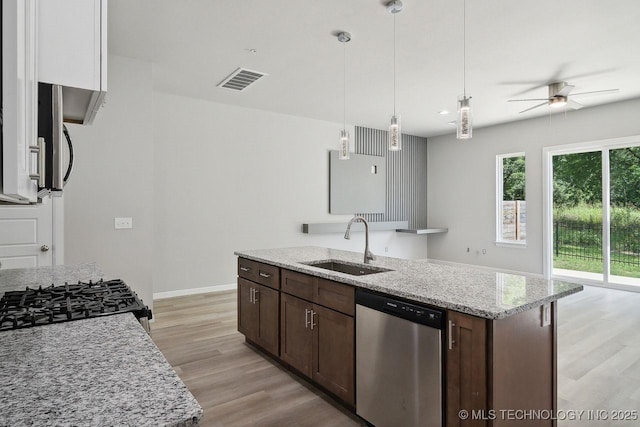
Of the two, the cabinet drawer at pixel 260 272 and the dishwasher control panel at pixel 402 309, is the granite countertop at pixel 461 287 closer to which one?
the dishwasher control panel at pixel 402 309

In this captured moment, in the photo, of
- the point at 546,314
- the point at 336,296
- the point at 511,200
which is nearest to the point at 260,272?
the point at 336,296

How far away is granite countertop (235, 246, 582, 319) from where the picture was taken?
1.62m

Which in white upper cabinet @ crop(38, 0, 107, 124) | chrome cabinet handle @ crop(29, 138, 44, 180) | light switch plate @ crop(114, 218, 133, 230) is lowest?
light switch plate @ crop(114, 218, 133, 230)

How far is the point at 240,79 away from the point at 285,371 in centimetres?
334

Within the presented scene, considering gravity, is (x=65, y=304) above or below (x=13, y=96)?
below

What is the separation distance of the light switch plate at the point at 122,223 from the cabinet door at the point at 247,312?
145 centimetres

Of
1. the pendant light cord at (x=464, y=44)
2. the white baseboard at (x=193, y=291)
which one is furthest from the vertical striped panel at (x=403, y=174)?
the white baseboard at (x=193, y=291)

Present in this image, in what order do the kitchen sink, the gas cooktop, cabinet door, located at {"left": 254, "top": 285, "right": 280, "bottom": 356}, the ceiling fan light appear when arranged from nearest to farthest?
the gas cooktop
the kitchen sink
cabinet door, located at {"left": 254, "top": 285, "right": 280, "bottom": 356}
the ceiling fan light

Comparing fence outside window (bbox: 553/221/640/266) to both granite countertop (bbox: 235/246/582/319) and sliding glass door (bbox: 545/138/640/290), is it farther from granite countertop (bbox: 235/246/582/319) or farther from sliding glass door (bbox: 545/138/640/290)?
granite countertop (bbox: 235/246/582/319)

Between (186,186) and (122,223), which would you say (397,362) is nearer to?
(122,223)

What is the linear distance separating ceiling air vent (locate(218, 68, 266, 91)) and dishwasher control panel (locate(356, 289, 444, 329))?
10.4 ft

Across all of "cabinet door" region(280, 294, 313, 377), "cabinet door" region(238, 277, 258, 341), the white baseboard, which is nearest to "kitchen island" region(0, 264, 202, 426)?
"cabinet door" region(280, 294, 313, 377)

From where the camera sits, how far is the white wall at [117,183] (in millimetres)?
3680

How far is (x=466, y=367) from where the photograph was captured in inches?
63.3
